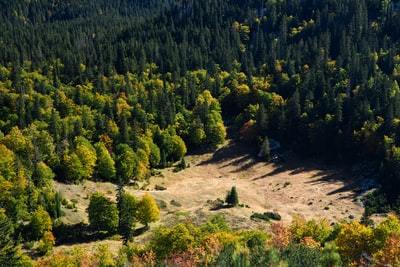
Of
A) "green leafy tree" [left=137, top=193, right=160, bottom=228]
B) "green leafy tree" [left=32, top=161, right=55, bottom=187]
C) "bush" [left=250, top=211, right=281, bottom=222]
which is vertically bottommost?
"bush" [left=250, top=211, right=281, bottom=222]

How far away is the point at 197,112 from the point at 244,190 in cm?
3716

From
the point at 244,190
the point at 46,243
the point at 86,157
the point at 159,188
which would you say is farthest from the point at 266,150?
the point at 46,243

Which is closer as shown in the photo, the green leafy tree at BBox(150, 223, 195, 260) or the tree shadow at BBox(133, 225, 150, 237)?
the green leafy tree at BBox(150, 223, 195, 260)

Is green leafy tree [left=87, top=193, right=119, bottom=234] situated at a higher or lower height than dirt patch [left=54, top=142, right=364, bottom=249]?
higher

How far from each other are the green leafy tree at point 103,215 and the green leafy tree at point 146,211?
4.37 metres

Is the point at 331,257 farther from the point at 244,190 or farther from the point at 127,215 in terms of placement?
the point at 244,190

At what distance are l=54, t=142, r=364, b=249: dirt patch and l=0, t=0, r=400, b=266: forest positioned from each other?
13.9 feet

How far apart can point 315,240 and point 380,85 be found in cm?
7424

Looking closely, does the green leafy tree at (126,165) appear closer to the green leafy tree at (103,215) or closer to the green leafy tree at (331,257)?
the green leafy tree at (103,215)

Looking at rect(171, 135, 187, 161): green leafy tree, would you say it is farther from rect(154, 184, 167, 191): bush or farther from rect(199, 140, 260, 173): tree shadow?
rect(154, 184, 167, 191): bush

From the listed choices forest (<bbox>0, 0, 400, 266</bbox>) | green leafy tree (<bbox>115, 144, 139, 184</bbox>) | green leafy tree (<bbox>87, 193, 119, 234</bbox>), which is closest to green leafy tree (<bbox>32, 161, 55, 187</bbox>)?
forest (<bbox>0, 0, 400, 266</bbox>)

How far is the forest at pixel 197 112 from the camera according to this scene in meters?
67.4

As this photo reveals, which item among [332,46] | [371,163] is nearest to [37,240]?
[371,163]

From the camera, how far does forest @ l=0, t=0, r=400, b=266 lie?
67.4 meters
